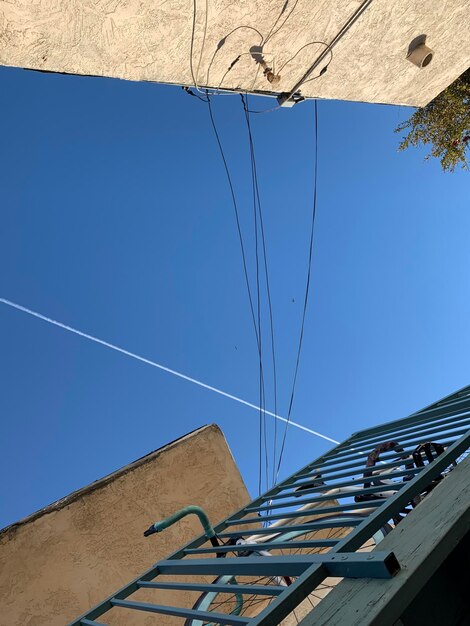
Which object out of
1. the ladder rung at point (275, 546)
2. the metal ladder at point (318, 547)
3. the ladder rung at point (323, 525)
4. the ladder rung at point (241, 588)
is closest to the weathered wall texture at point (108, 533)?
the metal ladder at point (318, 547)

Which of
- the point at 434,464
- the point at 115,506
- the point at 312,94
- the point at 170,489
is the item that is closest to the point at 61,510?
the point at 115,506

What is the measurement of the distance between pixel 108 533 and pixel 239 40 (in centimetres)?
581

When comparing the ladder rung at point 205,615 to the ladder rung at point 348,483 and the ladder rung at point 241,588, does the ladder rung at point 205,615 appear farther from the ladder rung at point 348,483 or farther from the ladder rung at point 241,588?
the ladder rung at point 348,483

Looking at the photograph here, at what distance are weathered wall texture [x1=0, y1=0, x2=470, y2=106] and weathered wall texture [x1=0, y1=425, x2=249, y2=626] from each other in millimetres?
Answer: 4649

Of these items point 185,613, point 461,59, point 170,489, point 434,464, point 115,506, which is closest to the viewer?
point 185,613

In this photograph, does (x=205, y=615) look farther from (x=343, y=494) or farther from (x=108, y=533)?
(x=108, y=533)

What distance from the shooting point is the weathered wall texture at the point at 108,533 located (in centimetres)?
491

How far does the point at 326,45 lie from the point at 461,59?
2729mm

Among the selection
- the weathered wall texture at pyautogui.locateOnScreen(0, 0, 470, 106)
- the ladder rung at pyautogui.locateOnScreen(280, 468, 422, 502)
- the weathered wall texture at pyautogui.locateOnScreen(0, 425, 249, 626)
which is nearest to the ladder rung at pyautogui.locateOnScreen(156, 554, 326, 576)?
the ladder rung at pyautogui.locateOnScreen(280, 468, 422, 502)

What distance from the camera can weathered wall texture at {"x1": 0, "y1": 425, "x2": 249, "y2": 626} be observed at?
16.1 ft

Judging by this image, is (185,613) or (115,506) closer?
(185,613)

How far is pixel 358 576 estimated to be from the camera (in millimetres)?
1279

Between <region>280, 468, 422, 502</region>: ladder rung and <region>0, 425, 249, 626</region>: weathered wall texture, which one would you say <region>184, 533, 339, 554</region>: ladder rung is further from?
<region>0, 425, 249, 626</region>: weathered wall texture

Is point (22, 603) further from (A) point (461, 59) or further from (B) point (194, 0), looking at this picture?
(A) point (461, 59)
